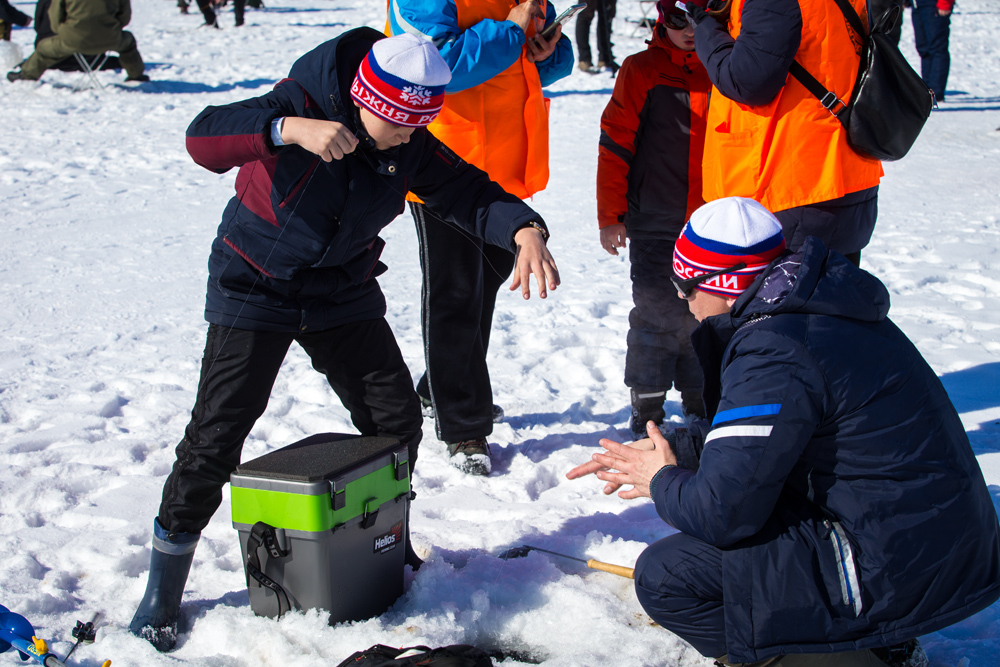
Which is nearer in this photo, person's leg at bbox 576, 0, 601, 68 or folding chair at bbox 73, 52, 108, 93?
folding chair at bbox 73, 52, 108, 93

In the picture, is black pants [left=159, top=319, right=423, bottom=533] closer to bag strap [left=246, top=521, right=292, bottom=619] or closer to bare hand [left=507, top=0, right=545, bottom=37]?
bag strap [left=246, top=521, right=292, bottom=619]

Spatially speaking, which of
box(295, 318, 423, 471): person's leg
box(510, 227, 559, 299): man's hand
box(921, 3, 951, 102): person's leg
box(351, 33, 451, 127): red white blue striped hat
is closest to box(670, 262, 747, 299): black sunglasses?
box(510, 227, 559, 299): man's hand

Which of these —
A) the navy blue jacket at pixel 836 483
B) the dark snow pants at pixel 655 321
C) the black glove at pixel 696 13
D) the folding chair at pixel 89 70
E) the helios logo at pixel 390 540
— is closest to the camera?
the navy blue jacket at pixel 836 483

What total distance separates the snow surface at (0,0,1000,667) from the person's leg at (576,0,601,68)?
10.5 ft

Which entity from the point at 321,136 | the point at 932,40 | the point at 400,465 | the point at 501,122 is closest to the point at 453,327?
the point at 501,122

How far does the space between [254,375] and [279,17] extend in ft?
55.8

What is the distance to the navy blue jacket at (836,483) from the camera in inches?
66.7

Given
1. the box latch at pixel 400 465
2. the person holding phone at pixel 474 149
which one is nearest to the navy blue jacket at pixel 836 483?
the box latch at pixel 400 465

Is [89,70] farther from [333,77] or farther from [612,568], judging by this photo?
[612,568]

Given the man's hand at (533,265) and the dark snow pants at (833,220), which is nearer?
the man's hand at (533,265)

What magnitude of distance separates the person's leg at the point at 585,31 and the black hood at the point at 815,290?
32.2 feet

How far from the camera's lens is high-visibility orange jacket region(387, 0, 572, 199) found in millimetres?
2910

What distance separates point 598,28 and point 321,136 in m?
10.8

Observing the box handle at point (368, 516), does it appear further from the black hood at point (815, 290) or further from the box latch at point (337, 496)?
the black hood at point (815, 290)
